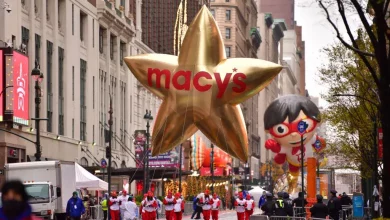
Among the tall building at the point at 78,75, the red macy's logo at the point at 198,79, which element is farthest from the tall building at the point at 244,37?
the red macy's logo at the point at 198,79

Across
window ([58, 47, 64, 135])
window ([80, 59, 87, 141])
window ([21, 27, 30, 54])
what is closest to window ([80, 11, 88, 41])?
window ([80, 59, 87, 141])

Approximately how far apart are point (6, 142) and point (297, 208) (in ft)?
69.7

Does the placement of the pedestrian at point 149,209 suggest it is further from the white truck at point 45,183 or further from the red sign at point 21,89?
the red sign at point 21,89

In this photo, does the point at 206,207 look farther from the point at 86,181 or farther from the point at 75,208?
the point at 75,208

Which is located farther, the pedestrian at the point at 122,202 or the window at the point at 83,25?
the window at the point at 83,25

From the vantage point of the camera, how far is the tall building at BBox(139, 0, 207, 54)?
4187 inches

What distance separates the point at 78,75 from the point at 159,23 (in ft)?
107

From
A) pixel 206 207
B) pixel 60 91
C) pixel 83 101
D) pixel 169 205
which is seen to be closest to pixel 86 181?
pixel 206 207

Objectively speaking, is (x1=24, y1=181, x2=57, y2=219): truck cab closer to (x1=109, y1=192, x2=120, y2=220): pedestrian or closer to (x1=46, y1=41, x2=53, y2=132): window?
(x1=109, y1=192, x2=120, y2=220): pedestrian

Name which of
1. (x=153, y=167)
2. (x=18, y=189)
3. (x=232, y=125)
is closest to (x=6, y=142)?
(x=153, y=167)

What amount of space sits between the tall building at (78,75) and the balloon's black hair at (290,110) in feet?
49.8

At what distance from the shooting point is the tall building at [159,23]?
106 meters

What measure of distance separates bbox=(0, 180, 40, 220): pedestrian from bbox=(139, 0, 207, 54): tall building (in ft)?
307

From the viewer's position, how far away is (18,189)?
10.9 metres
